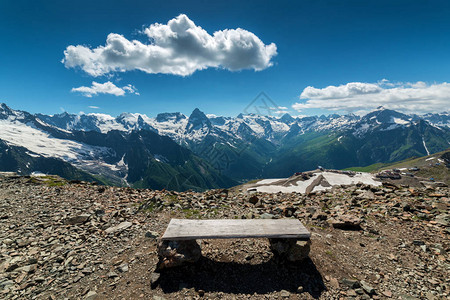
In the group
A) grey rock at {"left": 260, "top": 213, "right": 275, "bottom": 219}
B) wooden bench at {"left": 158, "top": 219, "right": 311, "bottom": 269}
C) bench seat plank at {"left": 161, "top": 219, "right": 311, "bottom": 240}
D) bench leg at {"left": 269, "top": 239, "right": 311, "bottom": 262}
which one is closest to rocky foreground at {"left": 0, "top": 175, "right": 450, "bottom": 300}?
grey rock at {"left": 260, "top": 213, "right": 275, "bottom": 219}

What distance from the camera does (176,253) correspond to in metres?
8.59

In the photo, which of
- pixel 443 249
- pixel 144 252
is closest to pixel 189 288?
pixel 144 252

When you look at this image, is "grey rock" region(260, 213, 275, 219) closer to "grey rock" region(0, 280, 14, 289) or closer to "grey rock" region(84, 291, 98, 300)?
"grey rock" region(84, 291, 98, 300)

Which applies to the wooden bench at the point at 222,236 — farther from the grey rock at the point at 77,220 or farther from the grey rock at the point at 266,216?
the grey rock at the point at 77,220

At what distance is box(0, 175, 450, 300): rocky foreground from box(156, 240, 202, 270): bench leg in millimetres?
442

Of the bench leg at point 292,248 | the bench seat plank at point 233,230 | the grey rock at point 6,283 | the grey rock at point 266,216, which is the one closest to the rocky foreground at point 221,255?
the grey rock at point 6,283

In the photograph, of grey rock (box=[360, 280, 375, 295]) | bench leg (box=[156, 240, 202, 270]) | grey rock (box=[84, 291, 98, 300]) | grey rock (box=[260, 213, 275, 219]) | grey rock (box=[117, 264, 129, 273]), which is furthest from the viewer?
grey rock (box=[260, 213, 275, 219])

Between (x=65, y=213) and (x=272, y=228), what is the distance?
14.2 m

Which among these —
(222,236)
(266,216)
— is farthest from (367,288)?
(266,216)

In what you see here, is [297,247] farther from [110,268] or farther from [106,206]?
[106,206]

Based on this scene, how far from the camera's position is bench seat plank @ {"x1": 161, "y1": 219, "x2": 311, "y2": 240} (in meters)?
8.60

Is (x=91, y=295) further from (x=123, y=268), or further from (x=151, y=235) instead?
(x=151, y=235)

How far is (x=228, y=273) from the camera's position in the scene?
8.93 m

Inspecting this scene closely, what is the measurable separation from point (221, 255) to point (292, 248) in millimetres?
3413
